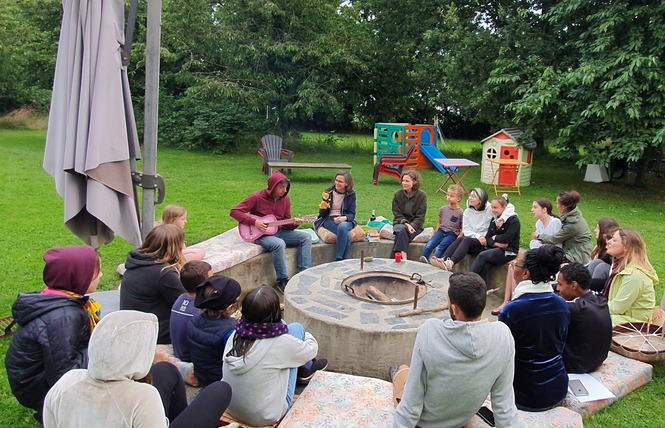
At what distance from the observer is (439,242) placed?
284 inches

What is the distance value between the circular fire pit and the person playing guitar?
1.04 metres

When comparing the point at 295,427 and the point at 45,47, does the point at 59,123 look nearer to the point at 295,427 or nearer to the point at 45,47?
the point at 295,427

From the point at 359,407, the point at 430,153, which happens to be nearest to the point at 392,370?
the point at 359,407

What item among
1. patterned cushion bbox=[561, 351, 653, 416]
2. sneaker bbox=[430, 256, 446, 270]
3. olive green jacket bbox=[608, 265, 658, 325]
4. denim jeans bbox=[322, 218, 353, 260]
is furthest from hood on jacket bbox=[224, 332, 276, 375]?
denim jeans bbox=[322, 218, 353, 260]

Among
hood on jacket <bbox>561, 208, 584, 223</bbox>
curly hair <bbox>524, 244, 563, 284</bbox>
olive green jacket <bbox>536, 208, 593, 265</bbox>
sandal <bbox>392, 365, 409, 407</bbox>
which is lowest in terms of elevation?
sandal <bbox>392, 365, 409, 407</bbox>

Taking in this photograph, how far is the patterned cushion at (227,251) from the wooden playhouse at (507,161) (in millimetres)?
7900

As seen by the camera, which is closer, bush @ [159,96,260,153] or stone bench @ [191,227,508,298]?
stone bench @ [191,227,508,298]

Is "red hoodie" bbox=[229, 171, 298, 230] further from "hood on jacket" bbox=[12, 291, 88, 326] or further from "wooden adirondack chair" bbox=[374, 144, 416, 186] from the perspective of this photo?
"wooden adirondack chair" bbox=[374, 144, 416, 186]

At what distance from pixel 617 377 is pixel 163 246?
3645mm

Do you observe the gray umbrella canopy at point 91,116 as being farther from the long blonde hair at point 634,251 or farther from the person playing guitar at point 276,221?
the long blonde hair at point 634,251

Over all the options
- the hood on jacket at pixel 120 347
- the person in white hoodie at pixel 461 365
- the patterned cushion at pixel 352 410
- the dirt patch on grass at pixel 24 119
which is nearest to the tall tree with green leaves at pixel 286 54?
the dirt patch on grass at pixel 24 119

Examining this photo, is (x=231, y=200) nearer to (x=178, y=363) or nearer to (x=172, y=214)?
(x=172, y=214)

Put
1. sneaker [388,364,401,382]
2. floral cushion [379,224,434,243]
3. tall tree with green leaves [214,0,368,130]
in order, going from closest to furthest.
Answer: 1. sneaker [388,364,401,382]
2. floral cushion [379,224,434,243]
3. tall tree with green leaves [214,0,368,130]

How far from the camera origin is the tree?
37.2 ft
